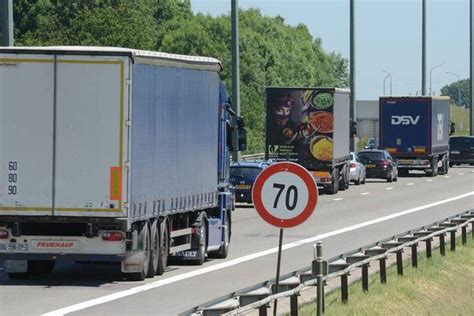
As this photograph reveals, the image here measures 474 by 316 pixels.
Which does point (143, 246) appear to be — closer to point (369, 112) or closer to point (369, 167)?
point (369, 167)

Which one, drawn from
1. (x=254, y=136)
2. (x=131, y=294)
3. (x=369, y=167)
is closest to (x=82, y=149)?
(x=131, y=294)

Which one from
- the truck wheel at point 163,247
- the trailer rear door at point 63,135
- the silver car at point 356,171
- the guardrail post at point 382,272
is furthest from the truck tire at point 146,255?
the silver car at point 356,171

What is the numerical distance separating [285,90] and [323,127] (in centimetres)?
182

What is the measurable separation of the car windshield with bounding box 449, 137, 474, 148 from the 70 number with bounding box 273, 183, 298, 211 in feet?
239

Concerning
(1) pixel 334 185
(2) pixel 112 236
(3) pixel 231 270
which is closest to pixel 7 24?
(3) pixel 231 270

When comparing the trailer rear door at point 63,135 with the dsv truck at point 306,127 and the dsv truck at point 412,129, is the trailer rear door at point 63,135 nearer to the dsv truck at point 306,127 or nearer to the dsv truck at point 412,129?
the dsv truck at point 306,127

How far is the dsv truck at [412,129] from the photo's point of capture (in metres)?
70.4

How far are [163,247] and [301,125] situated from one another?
2964 cm

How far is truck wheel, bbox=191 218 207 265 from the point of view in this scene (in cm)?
2570

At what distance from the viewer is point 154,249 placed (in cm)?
2312

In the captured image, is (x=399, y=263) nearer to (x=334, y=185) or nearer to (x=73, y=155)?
(x=73, y=155)

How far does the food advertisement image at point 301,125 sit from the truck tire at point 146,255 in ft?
98.0

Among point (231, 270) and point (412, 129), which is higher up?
point (412, 129)

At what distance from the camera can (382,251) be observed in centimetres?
2152
